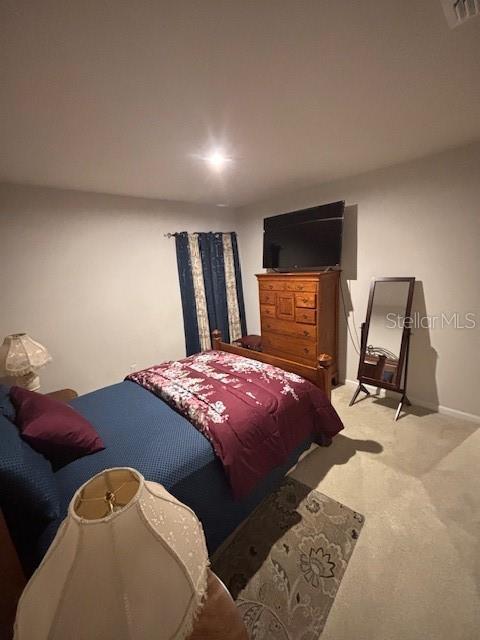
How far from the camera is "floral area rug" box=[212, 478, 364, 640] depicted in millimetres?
1273

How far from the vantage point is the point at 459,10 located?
0.99 metres

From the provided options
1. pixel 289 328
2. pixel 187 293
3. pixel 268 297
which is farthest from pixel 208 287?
pixel 289 328

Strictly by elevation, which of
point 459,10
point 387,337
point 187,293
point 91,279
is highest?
point 459,10

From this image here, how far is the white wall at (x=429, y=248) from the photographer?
2.37m

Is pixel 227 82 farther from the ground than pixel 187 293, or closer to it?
farther from the ground

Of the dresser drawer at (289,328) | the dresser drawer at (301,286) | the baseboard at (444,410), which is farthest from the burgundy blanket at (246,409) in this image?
the baseboard at (444,410)

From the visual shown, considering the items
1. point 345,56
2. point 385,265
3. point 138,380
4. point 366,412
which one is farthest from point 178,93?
point 366,412

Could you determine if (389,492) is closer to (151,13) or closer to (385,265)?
(385,265)

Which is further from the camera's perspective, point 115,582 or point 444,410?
point 444,410

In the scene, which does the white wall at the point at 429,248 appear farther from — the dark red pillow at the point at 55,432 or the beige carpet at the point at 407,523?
the dark red pillow at the point at 55,432

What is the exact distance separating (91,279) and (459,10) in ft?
10.7

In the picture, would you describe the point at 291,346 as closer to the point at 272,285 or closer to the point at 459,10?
the point at 272,285

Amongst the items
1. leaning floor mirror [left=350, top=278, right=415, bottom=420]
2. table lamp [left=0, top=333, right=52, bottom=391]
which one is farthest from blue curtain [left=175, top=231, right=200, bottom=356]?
leaning floor mirror [left=350, top=278, right=415, bottom=420]

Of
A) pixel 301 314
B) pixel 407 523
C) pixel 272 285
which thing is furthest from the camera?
pixel 272 285
